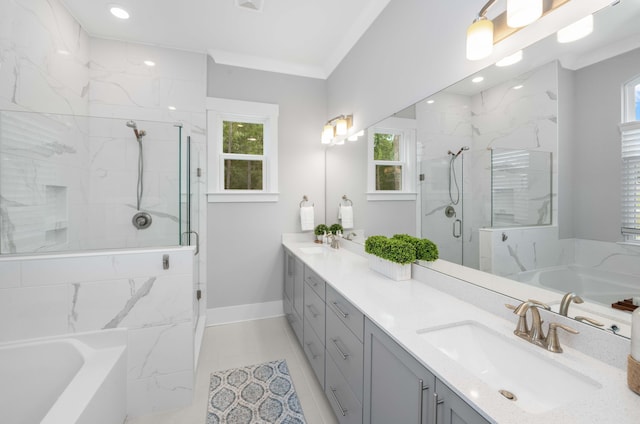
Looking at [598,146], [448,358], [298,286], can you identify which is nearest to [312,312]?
[298,286]

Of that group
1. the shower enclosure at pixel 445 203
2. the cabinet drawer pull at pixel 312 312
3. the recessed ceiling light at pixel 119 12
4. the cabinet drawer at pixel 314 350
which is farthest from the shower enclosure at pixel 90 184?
the shower enclosure at pixel 445 203

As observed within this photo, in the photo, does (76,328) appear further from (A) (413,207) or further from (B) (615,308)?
(B) (615,308)

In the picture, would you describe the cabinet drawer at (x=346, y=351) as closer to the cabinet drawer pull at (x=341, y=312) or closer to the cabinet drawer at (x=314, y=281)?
the cabinet drawer pull at (x=341, y=312)

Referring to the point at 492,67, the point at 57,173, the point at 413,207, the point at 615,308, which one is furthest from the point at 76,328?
the point at 492,67

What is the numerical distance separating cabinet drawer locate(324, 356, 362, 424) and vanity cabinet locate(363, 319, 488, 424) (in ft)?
0.35

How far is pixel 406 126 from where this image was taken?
74.2 inches

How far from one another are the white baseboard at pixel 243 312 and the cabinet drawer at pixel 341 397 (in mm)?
1506

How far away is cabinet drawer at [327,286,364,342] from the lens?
50.8 inches

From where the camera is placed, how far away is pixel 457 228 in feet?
4.96

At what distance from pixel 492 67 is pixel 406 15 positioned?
0.90 metres

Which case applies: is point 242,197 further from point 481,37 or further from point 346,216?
point 481,37

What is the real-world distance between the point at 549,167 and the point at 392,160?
109cm

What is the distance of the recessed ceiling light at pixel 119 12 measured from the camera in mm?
2230

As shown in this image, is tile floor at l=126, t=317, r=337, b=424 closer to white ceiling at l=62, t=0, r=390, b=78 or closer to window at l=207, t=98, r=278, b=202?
window at l=207, t=98, r=278, b=202
